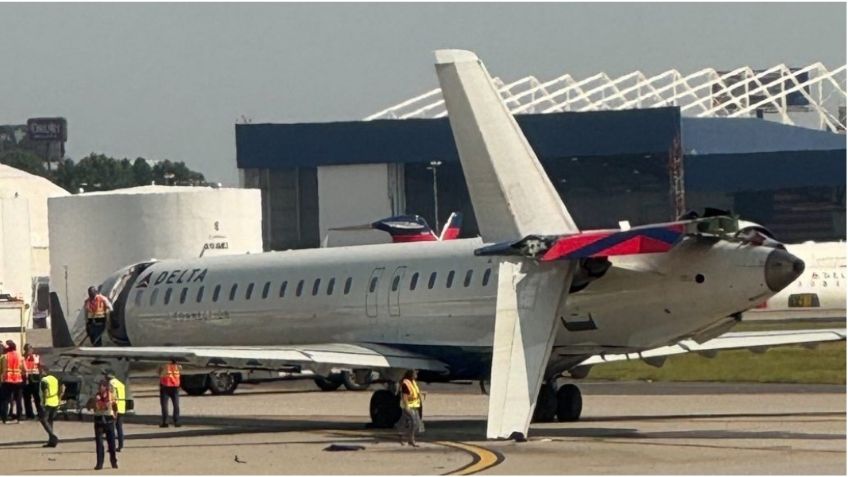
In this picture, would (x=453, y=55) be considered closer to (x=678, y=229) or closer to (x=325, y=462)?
(x=678, y=229)

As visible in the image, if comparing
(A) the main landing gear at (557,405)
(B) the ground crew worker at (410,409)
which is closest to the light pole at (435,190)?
(A) the main landing gear at (557,405)

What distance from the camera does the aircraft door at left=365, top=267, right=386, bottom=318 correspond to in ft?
120

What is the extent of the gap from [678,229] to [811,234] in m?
101

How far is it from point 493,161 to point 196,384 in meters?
20.9

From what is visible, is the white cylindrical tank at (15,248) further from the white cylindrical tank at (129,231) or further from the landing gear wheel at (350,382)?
the landing gear wheel at (350,382)

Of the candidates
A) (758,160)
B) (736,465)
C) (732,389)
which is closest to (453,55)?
(736,465)

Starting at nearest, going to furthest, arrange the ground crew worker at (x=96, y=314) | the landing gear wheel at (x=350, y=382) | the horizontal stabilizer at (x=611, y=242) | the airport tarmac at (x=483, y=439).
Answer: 1. the airport tarmac at (x=483, y=439)
2. the horizontal stabilizer at (x=611, y=242)
3. the ground crew worker at (x=96, y=314)
4. the landing gear wheel at (x=350, y=382)

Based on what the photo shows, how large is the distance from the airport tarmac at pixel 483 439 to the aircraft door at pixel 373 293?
2.30m

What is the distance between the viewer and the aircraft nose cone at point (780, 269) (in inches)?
1190

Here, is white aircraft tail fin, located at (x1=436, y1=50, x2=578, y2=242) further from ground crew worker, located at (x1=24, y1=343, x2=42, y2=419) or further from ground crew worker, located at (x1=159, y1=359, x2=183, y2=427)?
ground crew worker, located at (x1=24, y1=343, x2=42, y2=419)

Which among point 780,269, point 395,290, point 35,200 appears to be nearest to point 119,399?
point 395,290

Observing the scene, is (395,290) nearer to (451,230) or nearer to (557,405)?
(557,405)

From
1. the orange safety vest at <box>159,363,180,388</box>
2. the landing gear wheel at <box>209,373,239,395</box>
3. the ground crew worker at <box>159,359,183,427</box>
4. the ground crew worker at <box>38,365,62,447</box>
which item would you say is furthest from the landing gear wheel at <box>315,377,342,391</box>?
the ground crew worker at <box>38,365,62,447</box>

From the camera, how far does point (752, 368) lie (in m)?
50.2
